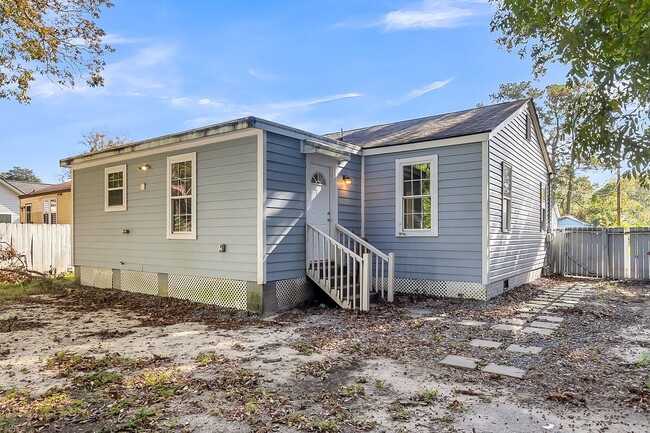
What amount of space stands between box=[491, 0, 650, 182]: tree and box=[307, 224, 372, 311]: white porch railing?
12.6 feet

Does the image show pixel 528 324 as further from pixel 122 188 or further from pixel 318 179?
pixel 122 188

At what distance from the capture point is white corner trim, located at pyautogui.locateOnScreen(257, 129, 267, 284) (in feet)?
20.8

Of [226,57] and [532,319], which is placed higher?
[226,57]

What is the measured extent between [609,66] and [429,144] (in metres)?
5.14

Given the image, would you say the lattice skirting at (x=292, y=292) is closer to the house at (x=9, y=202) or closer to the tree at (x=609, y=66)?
the tree at (x=609, y=66)

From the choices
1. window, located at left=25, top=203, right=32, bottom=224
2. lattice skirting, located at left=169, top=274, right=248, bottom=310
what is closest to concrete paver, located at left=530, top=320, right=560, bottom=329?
lattice skirting, located at left=169, top=274, right=248, bottom=310

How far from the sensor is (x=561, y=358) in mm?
4180

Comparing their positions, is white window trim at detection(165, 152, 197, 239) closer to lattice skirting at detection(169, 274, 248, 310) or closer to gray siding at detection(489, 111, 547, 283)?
lattice skirting at detection(169, 274, 248, 310)

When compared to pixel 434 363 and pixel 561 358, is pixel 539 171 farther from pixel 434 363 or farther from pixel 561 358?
pixel 434 363

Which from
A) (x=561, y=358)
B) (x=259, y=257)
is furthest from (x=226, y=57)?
(x=561, y=358)

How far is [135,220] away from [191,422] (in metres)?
6.67

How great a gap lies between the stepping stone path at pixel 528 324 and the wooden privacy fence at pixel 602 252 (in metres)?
2.83

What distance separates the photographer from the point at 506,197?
27.6 ft

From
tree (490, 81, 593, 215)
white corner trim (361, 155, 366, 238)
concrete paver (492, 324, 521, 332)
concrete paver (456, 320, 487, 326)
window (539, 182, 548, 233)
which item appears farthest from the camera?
tree (490, 81, 593, 215)
